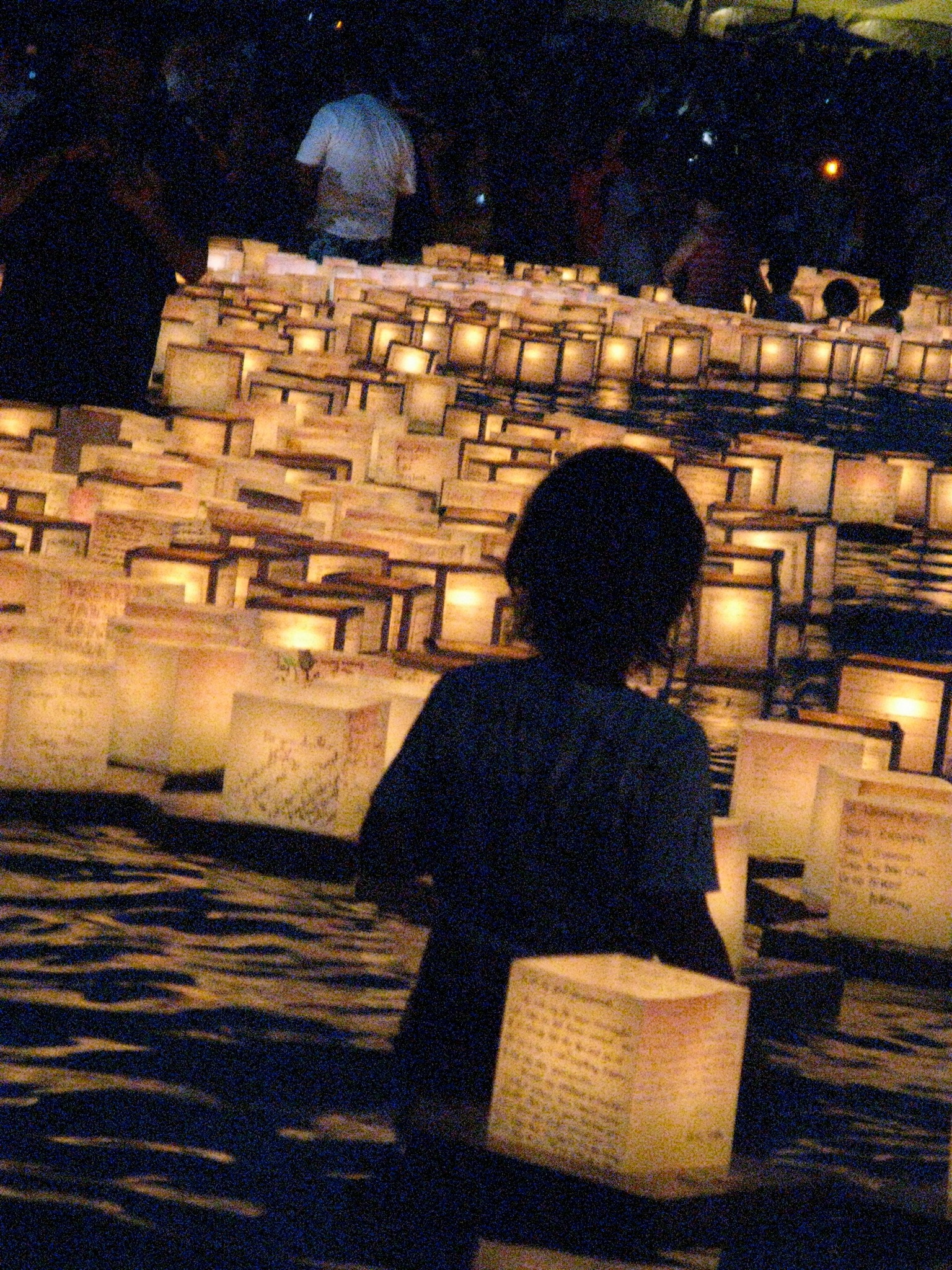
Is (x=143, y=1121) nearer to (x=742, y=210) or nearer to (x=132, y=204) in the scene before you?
(x=132, y=204)

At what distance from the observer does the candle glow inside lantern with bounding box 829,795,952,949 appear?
3.10m

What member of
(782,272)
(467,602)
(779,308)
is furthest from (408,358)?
(782,272)

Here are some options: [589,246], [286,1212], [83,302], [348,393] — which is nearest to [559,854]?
[286,1212]

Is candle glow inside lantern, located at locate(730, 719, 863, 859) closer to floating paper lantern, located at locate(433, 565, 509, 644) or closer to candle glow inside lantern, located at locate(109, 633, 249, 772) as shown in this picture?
candle glow inside lantern, located at locate(109, 633, 249, 772)

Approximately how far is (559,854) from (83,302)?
5.11m

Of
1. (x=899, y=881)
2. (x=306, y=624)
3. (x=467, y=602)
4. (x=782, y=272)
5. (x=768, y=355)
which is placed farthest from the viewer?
(x=782, y=272)

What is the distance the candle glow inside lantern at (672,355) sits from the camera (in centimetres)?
1074

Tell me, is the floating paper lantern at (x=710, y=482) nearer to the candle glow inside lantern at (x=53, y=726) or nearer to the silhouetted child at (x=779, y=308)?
the candle glow inside lantern at (x=53, y=726)

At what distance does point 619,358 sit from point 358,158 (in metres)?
1.63

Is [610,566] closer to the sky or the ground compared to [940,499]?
closer to the ground

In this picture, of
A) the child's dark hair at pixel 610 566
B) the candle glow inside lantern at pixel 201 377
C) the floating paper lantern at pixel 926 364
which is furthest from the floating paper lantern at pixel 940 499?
the child's dark hair at pixel 610 566

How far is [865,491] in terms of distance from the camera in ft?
24.6

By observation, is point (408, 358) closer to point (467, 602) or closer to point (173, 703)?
point (467, 602)

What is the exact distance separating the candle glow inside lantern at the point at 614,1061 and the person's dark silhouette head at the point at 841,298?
13621mm
